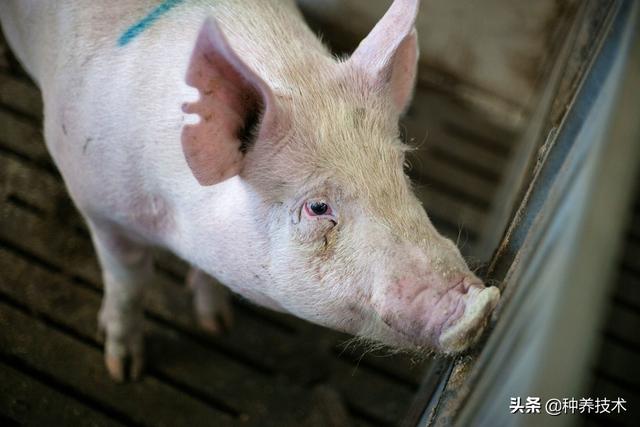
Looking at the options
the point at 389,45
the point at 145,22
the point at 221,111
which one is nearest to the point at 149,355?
the point at 145,22

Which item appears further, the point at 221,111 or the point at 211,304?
the point at 211,304

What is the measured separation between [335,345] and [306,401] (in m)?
0.30

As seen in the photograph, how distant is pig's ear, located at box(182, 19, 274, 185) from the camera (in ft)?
4.51

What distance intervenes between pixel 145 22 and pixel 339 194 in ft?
2.77

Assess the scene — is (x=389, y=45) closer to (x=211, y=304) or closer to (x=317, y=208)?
(x=317, y=208)

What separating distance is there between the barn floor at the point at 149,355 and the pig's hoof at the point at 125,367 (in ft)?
0.12

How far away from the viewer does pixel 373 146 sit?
1559 millimetres

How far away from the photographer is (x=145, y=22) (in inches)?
73.4

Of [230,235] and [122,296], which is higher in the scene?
[230,235]

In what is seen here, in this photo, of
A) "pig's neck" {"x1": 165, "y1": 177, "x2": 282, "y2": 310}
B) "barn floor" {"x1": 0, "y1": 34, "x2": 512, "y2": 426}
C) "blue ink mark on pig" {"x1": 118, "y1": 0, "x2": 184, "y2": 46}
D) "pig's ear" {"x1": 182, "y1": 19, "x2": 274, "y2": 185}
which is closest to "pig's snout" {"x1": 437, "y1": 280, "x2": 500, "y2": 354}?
"pig's neck" {"x1": 165, "y1": 177, "x2": 282, "y2": 310}

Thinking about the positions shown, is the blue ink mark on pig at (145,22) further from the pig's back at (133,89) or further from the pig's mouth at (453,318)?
the pig's mouth at (453,318)

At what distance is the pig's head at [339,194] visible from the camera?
1.39 m

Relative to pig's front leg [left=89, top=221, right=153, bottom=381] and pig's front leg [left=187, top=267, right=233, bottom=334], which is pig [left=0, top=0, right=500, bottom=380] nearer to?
pig's front leg [left=89, top=221, right=153, bottom=381]

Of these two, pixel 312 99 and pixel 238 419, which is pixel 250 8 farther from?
pixel 238 419
